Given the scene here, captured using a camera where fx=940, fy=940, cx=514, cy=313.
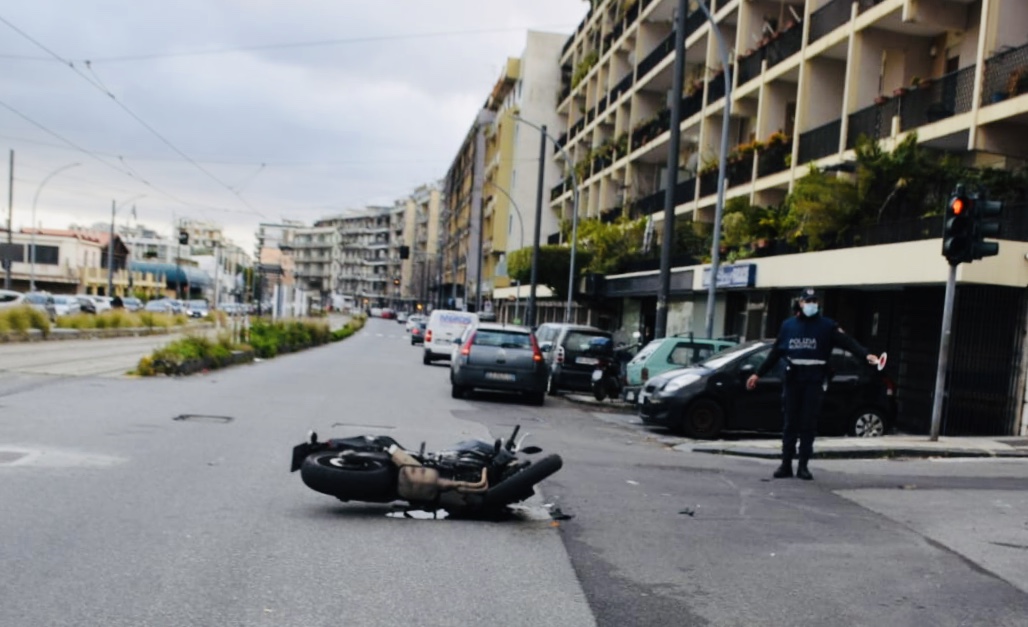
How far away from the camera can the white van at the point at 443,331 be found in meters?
30.0

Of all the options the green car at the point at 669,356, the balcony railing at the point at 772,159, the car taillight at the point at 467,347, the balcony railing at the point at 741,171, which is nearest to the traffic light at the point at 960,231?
the green car at the point at 669,356

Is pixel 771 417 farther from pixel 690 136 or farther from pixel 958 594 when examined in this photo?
pixel 690 136

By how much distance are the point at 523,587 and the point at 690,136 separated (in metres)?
29.9

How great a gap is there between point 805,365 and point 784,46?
58.6 ft

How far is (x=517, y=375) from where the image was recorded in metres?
17.5

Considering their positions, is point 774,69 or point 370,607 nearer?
point 370,607

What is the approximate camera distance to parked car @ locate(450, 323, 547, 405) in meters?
17.5

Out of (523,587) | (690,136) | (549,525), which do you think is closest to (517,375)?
(549,525)

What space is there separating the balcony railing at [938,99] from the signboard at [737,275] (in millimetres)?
4525

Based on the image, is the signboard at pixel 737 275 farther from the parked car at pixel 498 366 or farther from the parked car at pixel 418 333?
the parked car at pixel 418 333

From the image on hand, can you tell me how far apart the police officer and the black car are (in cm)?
427

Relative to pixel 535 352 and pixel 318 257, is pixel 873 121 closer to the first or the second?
Answer: pixel 535 352

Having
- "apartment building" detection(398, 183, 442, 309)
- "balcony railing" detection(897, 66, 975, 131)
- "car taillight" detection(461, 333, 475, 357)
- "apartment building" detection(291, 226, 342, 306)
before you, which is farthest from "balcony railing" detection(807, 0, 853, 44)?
"apartment building" detection(291, 226, 342, 306)

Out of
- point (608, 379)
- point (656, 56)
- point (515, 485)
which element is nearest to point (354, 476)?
point (515, 485)
